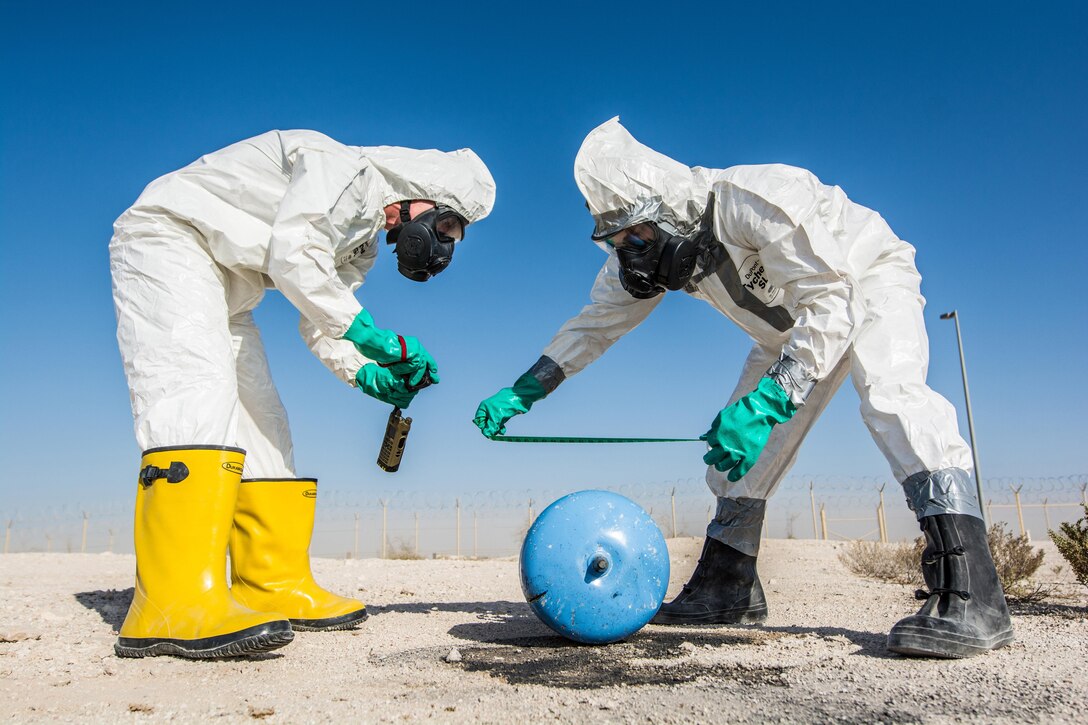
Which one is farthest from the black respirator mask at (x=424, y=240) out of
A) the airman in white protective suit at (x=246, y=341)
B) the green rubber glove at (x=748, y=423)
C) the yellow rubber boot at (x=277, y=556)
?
the green rubber glove at (x=748, y=423)

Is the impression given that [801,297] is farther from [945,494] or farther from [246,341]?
[246,341]

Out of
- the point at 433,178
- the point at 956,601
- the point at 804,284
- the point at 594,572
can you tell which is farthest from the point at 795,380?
the point at 433,178

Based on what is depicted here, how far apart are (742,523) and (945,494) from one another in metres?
1.33

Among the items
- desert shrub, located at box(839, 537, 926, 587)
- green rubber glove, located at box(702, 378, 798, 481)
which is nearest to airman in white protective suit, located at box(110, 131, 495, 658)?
green rubber glove, located at box(702, 378, 798, 481)

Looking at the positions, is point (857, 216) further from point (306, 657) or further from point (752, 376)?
point (306, 657)

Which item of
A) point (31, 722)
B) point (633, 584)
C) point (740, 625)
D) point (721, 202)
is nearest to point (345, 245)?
point (721, 202)

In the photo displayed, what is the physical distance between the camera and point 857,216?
153 inches

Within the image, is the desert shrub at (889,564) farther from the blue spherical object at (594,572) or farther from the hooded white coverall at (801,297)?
the blue spherical object at (594,572)

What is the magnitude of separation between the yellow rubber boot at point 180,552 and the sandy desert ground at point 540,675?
122mm

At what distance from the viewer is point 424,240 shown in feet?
13.3

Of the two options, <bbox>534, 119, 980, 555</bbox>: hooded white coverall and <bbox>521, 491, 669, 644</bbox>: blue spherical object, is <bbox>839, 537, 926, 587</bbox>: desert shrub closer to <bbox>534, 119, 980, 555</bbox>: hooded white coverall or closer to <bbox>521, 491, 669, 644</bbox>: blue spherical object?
<bbox>534, 119, 980, 555</bbox>: hooded white coverall

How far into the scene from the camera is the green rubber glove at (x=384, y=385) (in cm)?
422

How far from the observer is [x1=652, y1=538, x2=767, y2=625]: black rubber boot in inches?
172

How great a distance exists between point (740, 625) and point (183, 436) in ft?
9.81
